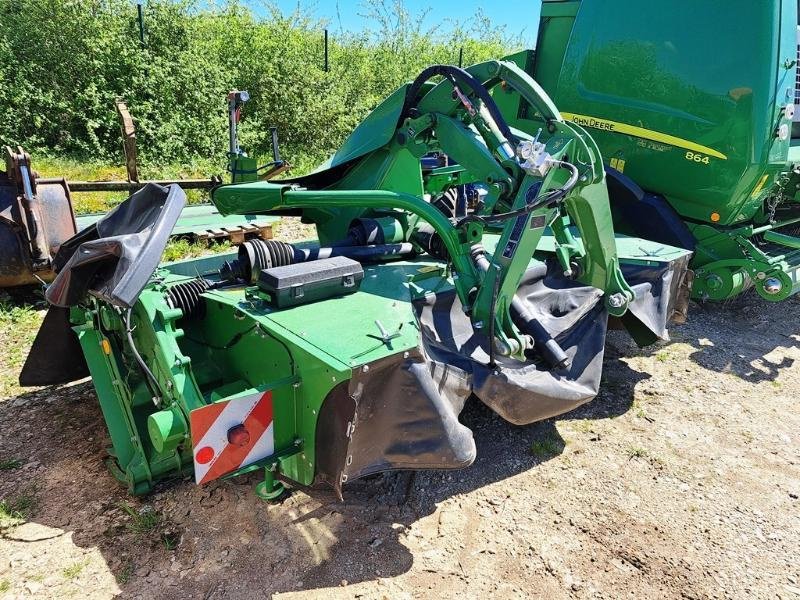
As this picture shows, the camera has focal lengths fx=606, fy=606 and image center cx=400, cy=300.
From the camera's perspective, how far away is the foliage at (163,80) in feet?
28.0

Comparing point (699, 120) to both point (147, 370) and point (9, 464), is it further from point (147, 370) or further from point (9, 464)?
point (9, 464)

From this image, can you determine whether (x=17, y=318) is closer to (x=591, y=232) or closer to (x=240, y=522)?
(x=240, y=522)

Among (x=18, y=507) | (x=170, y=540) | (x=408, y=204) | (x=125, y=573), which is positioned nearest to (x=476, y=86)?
(x=408, y=204)

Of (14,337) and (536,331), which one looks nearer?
(536,331)

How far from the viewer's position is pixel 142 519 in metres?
2.43

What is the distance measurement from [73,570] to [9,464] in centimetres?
84

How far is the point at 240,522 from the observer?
2.45m

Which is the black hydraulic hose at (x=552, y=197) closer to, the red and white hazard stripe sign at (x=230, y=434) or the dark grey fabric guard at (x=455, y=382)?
the dark grey fabric guard at (x=455, y=382)

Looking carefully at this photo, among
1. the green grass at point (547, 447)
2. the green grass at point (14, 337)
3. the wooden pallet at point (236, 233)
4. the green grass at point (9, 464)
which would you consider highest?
the wooden pallet at point (236, 233)

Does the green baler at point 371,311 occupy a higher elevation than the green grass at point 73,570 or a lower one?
higher

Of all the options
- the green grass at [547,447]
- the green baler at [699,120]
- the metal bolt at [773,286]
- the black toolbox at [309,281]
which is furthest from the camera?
the metal bolt at [773,286]

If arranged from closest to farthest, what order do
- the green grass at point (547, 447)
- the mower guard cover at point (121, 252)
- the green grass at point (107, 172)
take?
the mower guard cover at point (121, 252) < the green grass at point (547, 447) < the green grass at point (107, 172)

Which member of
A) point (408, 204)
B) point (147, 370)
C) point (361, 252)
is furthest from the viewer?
point (361, 252)

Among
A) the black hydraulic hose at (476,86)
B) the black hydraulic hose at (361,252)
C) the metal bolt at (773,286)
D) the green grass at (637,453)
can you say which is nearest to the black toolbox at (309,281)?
the black hydraulic hose at (361,252)
